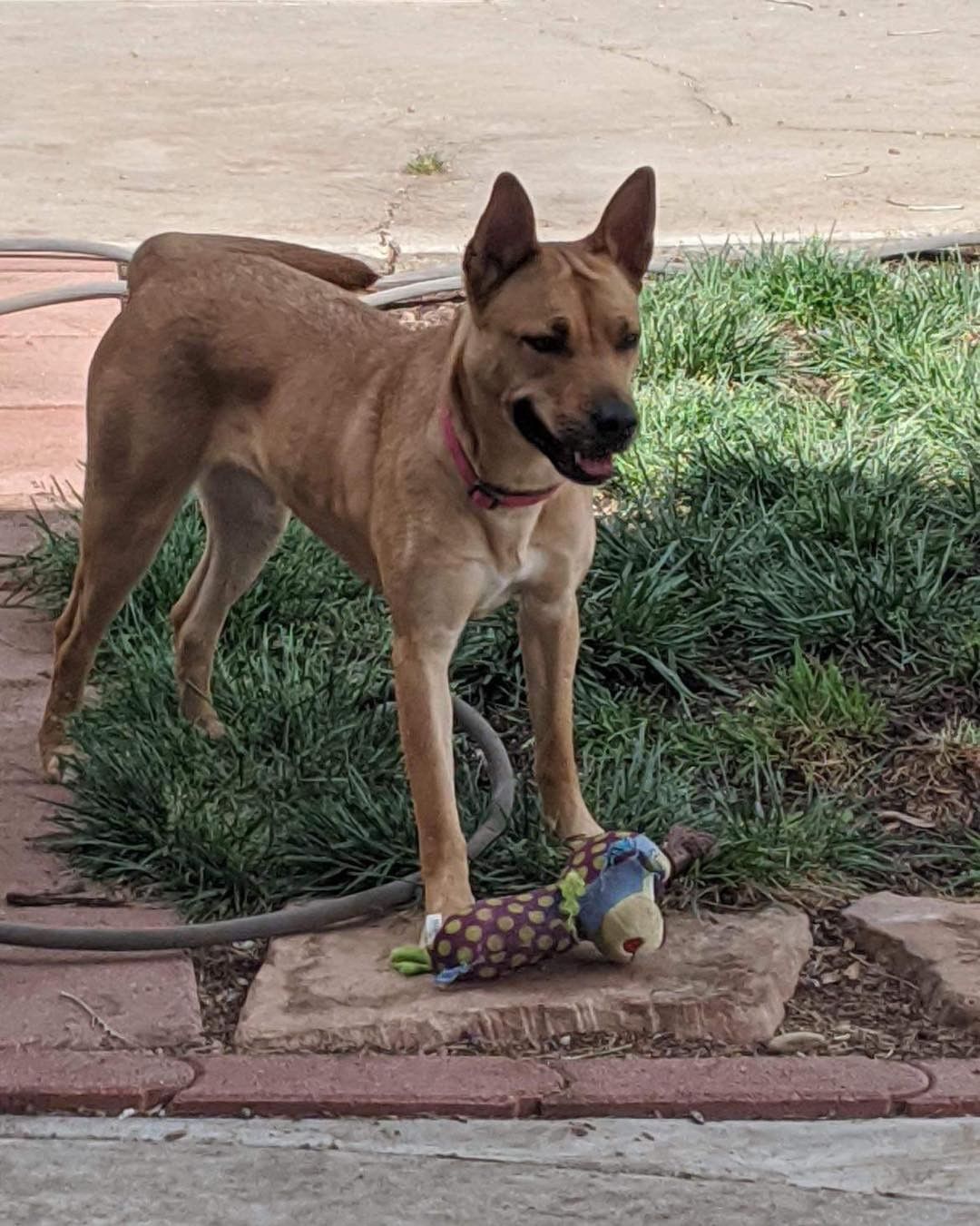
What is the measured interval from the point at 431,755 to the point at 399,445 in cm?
59

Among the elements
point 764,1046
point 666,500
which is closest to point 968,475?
point 666,500

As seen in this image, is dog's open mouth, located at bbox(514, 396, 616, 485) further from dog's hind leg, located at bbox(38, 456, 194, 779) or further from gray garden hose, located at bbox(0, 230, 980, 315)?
gray garden hose, located at bbox(0, 230, 980, 315)

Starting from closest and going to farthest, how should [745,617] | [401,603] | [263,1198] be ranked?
[263,1198]
[401,603]
[745,617]

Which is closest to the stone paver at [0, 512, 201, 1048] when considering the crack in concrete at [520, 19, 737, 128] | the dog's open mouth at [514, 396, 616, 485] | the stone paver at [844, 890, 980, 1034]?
the dog's open mouth at [514, 396, 616, 485]

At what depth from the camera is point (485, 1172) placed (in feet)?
10.2

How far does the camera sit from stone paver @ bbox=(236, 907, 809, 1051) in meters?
3.52

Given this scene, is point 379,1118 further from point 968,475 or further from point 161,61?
point 161,61

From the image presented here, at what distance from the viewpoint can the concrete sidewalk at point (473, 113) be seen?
8477 millimetres

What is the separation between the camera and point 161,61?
11578mm

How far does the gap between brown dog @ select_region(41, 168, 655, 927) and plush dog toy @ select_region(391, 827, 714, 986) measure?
0.15 metres

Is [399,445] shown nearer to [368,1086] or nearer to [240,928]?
[240,928]

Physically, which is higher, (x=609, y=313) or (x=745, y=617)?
(x=609, y=313)

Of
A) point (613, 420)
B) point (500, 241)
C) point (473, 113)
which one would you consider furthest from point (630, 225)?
point (473, 113)

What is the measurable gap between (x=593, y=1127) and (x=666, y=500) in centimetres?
261
